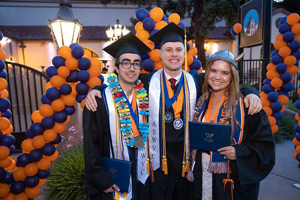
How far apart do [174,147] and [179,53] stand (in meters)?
1.09

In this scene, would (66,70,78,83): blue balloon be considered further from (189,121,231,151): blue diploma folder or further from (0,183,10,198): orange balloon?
(189,121,231,151): blue diploma folder

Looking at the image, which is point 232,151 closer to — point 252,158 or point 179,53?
point 252,158

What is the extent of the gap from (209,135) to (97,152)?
1101 millimetres

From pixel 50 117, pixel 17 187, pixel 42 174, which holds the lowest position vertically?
pixel 17 187

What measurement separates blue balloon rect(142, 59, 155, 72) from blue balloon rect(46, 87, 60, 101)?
4.57 ft

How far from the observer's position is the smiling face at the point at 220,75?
2059 millimetres

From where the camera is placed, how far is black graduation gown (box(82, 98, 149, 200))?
6.82 feet

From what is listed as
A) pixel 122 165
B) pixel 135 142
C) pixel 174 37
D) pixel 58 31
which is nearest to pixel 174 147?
pixel 135 142

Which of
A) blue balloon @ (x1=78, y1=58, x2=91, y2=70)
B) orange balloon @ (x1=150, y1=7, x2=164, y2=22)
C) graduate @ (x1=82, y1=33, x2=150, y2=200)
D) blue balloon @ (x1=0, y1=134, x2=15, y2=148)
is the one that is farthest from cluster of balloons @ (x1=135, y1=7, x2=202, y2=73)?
blue balloon @ (x1=0, y1=134, x2=15, y2=148)

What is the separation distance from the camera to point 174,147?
7.88 feet

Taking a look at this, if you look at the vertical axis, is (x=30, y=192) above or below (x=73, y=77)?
below

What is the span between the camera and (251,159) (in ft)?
6.63

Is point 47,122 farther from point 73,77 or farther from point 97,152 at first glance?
point 97,152

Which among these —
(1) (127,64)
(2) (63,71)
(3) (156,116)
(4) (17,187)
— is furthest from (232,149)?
(4) (17,187)
